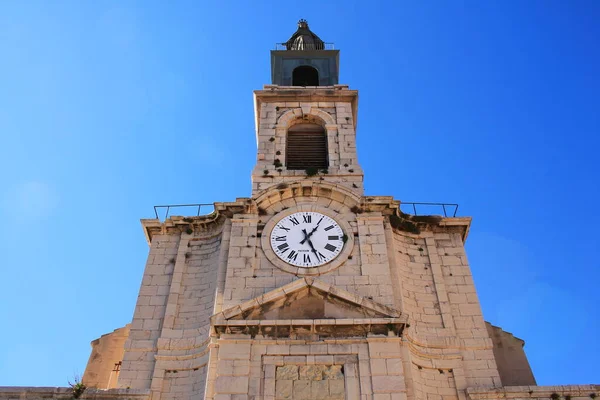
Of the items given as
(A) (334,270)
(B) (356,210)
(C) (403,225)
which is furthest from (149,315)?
(C) (403,225)

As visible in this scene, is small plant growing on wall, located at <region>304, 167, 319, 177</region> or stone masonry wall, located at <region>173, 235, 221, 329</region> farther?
small plant growing on wall, located at <region>304, 167, 319, 177</region>

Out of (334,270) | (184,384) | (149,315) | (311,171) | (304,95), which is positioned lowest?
(184,384)

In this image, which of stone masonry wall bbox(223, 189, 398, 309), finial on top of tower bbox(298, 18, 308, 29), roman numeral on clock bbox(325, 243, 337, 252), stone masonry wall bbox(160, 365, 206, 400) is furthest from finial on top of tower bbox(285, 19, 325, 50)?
stone masonry wall bbox(160, 365, 206, 400)

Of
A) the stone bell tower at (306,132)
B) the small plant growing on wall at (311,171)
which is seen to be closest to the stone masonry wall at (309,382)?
the stone bell tower at (306,132)

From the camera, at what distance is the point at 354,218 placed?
53.7ft

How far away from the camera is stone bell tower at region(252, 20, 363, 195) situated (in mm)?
17984

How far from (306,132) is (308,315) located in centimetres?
767

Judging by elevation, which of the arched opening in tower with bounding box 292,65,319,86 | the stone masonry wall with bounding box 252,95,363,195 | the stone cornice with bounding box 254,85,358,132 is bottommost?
the stone masonry wall with bounding box 252,95,363,195

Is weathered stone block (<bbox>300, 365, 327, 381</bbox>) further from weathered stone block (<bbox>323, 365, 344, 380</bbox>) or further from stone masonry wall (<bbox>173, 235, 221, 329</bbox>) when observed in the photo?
stone masonry wall (<bbox>173, 235, 221, 329</bbox>)

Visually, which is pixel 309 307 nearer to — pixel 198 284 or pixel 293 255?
pixel 293 255

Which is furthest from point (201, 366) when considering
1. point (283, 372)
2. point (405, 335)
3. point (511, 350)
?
point (511, 350)

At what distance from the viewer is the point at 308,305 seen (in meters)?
14.1

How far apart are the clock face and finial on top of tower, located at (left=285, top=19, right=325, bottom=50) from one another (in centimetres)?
1050

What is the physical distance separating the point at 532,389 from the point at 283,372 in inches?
203
